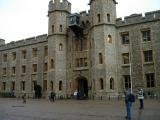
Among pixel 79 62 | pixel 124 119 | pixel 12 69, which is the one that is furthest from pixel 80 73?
pixel 124 119

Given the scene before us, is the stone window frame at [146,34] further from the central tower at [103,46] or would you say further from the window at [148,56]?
the central tower at [103,46]

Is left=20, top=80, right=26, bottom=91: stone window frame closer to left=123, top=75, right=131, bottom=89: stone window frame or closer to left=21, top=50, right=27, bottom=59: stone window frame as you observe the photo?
left=21, top=50, right=27, bottom=59: stone window frame

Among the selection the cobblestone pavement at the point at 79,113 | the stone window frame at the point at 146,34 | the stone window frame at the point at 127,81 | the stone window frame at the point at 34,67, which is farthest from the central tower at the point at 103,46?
the stone window frame at the point at 34,67

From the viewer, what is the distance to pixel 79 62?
4166 centimetres

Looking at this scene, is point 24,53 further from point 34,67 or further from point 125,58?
point 125,58

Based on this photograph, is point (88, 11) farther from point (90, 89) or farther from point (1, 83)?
point (1, 83)

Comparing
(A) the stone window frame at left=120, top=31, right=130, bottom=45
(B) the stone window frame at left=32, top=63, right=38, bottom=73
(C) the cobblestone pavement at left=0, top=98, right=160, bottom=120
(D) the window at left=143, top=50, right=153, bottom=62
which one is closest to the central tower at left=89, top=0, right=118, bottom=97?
(A) the stone window frame at left=120, top=31, right=130, bottom=45

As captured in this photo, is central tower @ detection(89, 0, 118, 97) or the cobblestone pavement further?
central tower @ detection(89, 0, 118, 97)

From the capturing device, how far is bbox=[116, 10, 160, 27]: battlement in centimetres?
3606

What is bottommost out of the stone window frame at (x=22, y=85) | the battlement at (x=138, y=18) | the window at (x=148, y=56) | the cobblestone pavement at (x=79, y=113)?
the cobblestone pavement at (x=79, y=113)

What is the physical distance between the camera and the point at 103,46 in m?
36.7

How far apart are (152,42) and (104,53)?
655 cm

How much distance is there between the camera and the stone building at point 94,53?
118 feet

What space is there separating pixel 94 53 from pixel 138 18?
7792mm
